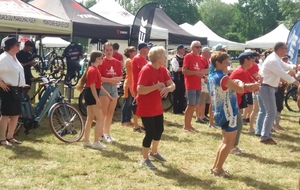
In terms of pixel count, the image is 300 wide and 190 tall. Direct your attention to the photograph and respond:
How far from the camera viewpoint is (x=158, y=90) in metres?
5.26

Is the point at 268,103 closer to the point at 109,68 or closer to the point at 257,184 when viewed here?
the point at 257,184

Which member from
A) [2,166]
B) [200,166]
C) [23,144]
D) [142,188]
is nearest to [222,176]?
[200,166]

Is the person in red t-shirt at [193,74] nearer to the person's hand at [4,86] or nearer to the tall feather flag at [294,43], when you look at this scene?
the person's hand at [4,86]

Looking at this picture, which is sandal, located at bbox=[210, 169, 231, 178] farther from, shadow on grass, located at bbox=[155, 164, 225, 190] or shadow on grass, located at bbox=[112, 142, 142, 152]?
shadow on grass, located at bbox=[112, 142, 142, 152]

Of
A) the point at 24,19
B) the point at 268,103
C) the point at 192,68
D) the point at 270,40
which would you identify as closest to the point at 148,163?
the point at 268,103

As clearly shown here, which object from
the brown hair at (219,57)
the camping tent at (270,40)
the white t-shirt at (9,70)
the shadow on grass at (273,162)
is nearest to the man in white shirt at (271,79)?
the shadow on grass at (273,162)

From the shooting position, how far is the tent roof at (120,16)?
13.8 m

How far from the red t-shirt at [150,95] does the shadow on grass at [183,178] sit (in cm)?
74

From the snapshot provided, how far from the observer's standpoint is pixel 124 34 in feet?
37.5

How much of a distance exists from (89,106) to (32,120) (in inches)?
48.7

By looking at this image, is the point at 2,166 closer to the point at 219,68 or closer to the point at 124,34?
the point at 219,68

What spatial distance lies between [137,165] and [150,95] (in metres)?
0.99

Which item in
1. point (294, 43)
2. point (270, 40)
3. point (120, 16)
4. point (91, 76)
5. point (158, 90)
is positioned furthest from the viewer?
point (270, 40)

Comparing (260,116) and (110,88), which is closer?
(110,88)
